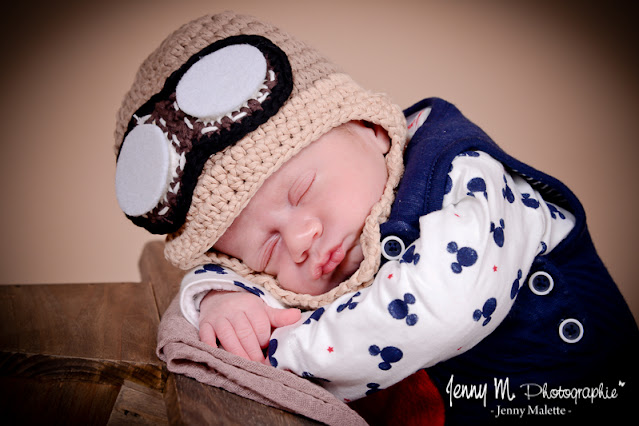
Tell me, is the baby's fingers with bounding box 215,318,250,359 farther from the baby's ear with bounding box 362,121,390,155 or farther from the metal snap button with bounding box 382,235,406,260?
the baby's ear with bounding box 362,121,390,155

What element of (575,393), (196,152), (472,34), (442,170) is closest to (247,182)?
(196,152)

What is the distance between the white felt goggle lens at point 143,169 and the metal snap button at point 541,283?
659mm

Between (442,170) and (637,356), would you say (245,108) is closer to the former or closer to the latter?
(442,170)

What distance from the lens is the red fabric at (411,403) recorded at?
0.87m

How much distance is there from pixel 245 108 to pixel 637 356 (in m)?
0.85

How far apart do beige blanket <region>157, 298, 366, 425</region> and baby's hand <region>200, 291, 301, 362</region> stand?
0.09 metres

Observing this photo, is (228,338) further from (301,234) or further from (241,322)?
(301,234)

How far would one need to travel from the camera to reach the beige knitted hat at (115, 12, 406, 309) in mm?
804

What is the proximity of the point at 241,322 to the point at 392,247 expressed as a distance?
291mm

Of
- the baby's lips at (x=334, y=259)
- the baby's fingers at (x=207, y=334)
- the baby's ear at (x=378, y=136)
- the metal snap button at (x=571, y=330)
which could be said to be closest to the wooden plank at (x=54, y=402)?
the baby's fingers at (x=207, y=334)

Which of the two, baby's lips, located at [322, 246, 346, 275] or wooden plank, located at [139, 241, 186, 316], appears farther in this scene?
wooden plank, located at [139, 241, 186, 316]

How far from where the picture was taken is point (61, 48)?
1.58 metres

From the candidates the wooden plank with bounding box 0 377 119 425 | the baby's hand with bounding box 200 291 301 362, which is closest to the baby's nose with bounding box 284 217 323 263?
the baby's hand with bounding box 200 291 301 362

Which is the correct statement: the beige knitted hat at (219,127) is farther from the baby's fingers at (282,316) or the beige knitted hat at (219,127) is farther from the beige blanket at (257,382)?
the beige blanket at (257,382)
